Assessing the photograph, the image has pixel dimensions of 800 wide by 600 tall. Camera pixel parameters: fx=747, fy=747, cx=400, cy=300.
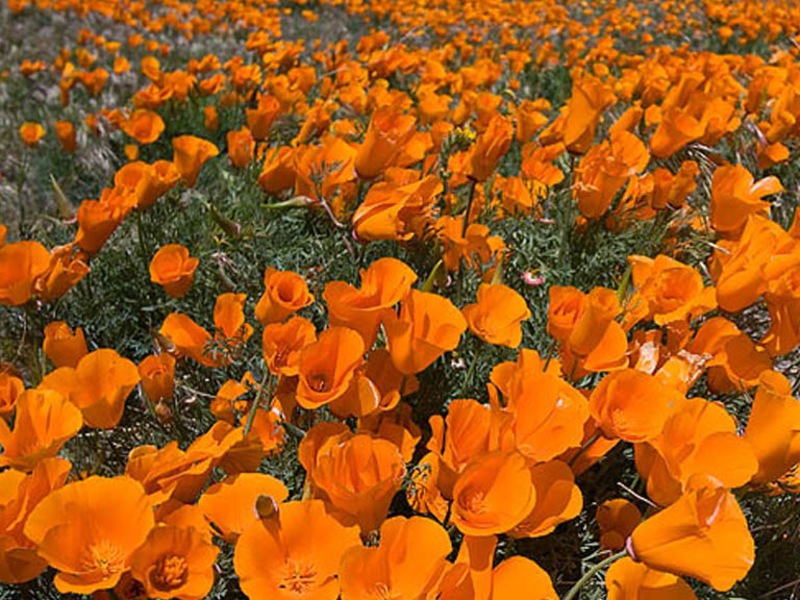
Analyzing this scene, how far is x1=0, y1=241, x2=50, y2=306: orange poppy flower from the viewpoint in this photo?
167cm

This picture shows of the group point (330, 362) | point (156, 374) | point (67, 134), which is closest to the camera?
point (330, 362)

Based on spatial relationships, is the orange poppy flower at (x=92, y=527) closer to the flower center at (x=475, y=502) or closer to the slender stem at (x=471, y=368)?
the flower center at (x=475, y=502)

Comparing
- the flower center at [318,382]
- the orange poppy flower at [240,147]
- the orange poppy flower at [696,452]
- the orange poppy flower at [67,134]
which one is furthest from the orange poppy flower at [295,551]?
the orange poppy flower at [67,134]

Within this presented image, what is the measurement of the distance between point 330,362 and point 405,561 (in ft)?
1.24

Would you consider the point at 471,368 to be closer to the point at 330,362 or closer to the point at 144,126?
the point at 330,362

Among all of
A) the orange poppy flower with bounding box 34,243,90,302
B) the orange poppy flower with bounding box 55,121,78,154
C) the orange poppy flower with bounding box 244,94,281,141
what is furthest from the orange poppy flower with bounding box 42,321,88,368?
the orange poppy flower with bounding box 55,121,78,154

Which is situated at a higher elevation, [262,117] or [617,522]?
[262,117]

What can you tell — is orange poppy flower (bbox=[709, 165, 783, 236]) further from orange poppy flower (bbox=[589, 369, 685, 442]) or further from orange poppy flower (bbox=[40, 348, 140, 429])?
orange poppy flower (bbox=[40, 348, 140, 429])

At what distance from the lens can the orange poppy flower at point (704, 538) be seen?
913 mm

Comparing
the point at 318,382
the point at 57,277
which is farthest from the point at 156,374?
the point at 318,382

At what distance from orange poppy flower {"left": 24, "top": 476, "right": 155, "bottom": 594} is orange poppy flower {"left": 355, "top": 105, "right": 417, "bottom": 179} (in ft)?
3.45

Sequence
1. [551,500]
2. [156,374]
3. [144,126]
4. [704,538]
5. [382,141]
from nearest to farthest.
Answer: [704,538] → [551,500] → [156,374] → [382,141] → [144,126]

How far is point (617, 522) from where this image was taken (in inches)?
53.6

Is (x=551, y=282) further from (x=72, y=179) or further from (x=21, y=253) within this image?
(x=72, y=179)
